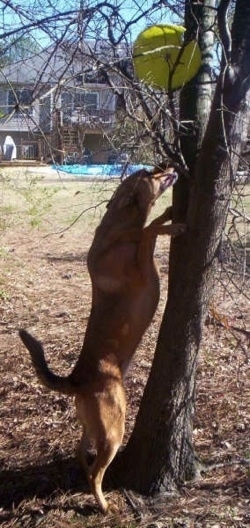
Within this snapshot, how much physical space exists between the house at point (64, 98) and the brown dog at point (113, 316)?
0.47 metres

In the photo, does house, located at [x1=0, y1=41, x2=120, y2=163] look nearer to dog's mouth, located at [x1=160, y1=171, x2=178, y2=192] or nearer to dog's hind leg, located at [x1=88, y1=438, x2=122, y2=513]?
dog's mouth, located at [x1=160, y1=171, x2=178, y2=192]

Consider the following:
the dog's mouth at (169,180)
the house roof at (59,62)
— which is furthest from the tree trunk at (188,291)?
the house roof at (59,62)

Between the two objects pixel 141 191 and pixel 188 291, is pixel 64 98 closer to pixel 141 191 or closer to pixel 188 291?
pixel 141 191

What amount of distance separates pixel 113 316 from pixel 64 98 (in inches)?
64.5

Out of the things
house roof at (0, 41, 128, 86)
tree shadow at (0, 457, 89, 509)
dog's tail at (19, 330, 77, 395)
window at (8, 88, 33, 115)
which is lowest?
tree shadow at (0, 457, 89, 509)

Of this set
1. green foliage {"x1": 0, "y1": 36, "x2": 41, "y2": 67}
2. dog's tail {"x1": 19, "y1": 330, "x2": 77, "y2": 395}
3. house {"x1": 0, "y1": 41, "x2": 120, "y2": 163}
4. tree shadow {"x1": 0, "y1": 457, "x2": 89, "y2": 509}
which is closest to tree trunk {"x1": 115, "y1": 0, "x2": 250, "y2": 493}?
tree shadow {"x1": 0, "y1": 457, "x2": 89, "y2": 509}

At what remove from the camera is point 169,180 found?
404cm

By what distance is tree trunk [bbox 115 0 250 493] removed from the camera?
365cm

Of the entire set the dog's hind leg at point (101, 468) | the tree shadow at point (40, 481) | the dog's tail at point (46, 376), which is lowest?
the tree shadow at point (40, 481)

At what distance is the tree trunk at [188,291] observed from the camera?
3.65m

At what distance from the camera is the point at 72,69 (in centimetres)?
435

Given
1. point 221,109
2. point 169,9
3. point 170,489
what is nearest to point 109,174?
point 169,9

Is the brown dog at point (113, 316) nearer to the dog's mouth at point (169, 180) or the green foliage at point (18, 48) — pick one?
the dog's mouth at point (169, 180)

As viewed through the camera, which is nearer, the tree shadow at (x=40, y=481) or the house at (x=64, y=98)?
the house at (x=64, y=98)
